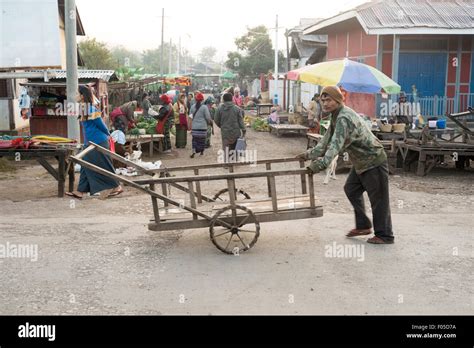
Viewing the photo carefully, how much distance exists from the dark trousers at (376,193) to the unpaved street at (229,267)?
0.76 feet

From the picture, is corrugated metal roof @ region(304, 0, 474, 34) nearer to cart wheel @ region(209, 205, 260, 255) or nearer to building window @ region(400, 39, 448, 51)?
building window @ region(400, 39, 448, 51)

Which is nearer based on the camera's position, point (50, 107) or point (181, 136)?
point (50, 107)

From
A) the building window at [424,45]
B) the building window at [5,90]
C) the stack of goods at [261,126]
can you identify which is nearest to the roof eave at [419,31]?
the building window at [424,45]

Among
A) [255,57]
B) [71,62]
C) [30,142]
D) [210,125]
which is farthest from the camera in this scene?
[255,57]

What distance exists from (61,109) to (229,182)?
10.1 metres

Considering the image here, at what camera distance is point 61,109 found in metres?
14.9

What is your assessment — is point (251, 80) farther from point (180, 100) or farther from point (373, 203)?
point (373, 203)

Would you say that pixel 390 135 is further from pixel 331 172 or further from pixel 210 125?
pixel 210 125

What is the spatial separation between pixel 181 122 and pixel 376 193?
10.0m

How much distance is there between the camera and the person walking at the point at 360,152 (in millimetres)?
6119

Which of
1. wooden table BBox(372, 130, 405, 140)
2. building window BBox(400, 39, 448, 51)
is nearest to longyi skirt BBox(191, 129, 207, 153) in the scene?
wooden table BBox(372, 130, 405, 140)

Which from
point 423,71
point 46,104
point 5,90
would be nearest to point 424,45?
point 423,71

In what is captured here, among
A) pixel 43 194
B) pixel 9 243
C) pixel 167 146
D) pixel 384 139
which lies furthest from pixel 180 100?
pixel 9 243

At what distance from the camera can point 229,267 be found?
18.7 ft
